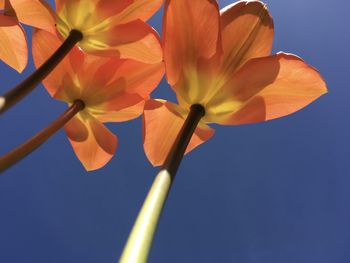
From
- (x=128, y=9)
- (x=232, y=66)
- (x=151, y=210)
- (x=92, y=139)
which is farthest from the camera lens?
(x=92, y=139)

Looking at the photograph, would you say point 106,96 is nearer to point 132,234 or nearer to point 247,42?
point 247,42

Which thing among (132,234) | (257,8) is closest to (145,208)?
(132,234)

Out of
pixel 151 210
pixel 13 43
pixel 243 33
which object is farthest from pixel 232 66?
pixel 13 43

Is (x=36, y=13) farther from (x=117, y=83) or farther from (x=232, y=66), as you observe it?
(x=232, y=66)

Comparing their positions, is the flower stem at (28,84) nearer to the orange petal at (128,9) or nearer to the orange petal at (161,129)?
the orange petal at (128,9)

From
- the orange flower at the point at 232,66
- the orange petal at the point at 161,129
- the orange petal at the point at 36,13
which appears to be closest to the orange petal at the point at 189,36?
the orange flower at the point at 232,66

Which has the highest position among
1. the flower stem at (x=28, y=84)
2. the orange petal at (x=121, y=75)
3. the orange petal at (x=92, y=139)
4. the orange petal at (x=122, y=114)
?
the flower stem at (x=28, y=84)

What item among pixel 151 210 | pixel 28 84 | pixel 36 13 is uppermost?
pixel 36 13
